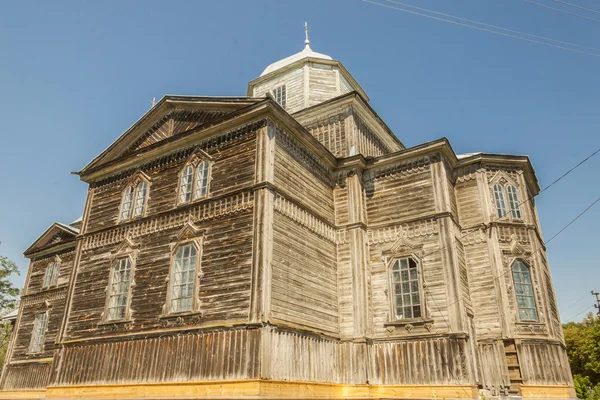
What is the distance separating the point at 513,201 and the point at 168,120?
41.7ft

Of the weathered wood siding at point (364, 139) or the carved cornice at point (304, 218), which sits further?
the weathered wood siding at point (364, 139)

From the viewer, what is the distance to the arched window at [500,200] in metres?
16.0

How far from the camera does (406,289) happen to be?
574 inches

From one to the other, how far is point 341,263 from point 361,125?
6091mm

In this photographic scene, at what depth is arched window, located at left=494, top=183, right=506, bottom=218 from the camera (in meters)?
16.0

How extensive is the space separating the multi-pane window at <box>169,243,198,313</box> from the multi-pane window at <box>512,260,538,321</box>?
33.8ft

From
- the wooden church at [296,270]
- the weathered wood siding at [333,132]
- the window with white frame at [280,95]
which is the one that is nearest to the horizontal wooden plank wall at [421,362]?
the wooden church at [296,270]

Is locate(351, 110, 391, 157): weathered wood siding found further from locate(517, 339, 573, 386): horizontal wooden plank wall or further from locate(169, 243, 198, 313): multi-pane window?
locate(517, 339, 573, 386): horizontal wooden plank wall

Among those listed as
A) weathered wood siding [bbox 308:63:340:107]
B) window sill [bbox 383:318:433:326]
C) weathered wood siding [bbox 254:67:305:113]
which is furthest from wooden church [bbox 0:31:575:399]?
weathered wood siding [bbox 254:67:305:113]

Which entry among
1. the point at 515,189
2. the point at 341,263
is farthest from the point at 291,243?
the point at 515,189

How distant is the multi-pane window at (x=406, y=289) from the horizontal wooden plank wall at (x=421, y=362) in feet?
3.06

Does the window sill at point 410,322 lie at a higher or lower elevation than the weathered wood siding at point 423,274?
lower

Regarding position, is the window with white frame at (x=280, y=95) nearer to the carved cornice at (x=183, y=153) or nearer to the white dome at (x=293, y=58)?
the white dome at (x=293, y=58)

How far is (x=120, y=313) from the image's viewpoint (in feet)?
47.4
